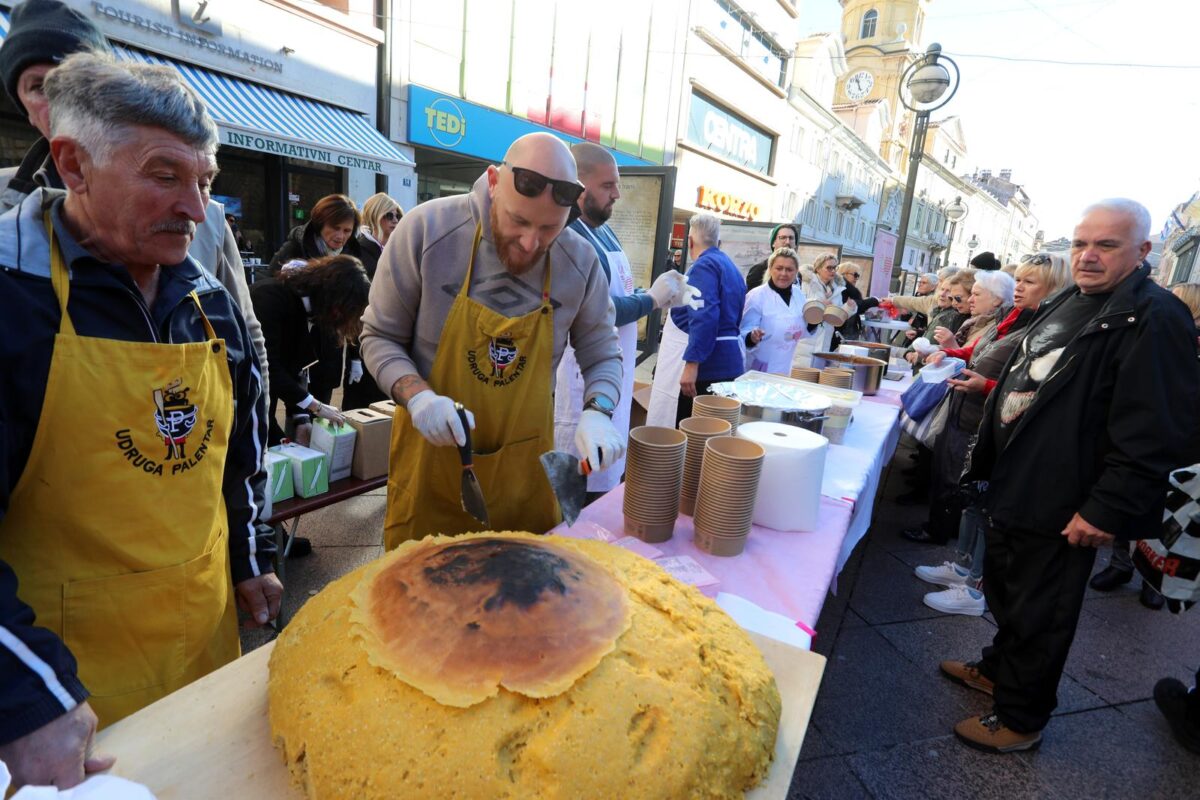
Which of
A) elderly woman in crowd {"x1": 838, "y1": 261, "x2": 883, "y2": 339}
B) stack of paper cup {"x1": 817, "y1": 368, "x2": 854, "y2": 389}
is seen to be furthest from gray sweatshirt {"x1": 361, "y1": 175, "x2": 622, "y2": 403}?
elderly woman in crowd {"x1": 838, "y1": 261, "x2": 883, "y2": 339}

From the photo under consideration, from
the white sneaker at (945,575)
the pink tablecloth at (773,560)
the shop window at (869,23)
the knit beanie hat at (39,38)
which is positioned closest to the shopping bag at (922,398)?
the white sneaker at (945,575)

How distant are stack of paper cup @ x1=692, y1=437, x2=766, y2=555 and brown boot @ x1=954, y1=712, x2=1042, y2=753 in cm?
157

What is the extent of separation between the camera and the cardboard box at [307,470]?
261cm

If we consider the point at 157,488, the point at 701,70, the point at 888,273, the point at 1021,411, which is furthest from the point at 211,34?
the point at 701,70

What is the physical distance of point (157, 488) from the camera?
1161 millimetres

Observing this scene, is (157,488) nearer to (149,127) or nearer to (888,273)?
(149,127)

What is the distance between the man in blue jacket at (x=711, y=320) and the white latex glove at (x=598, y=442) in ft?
8.44

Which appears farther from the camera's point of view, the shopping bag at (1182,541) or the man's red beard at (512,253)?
the shopping bag at (1182,541)

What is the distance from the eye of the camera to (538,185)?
1677 mm

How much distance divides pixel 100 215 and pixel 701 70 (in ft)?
70.3

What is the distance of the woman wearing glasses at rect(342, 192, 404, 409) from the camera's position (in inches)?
174

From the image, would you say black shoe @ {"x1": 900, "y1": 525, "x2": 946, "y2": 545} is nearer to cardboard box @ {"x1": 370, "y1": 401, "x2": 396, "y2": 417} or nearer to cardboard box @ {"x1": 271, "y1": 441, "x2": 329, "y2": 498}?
cardboard box @ {"x1": 370, "y1": 401, "x2": 396, "y2": 417}

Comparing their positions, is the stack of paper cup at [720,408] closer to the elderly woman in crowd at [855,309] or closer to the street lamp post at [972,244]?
the elderly woman in crowd at [855,309]

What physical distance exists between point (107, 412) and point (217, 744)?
0.61 meters
